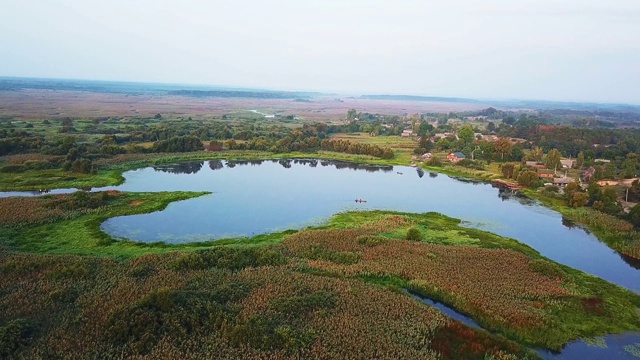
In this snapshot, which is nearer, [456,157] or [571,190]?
[571,190]

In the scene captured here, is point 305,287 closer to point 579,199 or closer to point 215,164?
point 579,199

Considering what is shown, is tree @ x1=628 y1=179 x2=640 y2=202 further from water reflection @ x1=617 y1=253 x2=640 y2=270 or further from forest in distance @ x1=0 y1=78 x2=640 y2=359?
water reflection @ x1=617 y1=253 x2=640 y2=270

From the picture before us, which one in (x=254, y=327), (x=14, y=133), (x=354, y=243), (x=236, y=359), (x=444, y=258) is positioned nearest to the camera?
(x=236, y=359)

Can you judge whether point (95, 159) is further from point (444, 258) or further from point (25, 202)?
point (444, 258)

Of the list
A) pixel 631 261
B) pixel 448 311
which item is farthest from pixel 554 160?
pixel 448 311

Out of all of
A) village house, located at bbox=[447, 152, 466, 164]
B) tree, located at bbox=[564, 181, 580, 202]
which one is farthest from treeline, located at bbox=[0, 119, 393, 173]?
tree, located at bbox=[564, 181, 580, 202]

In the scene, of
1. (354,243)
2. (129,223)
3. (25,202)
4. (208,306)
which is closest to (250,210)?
(129,223)
